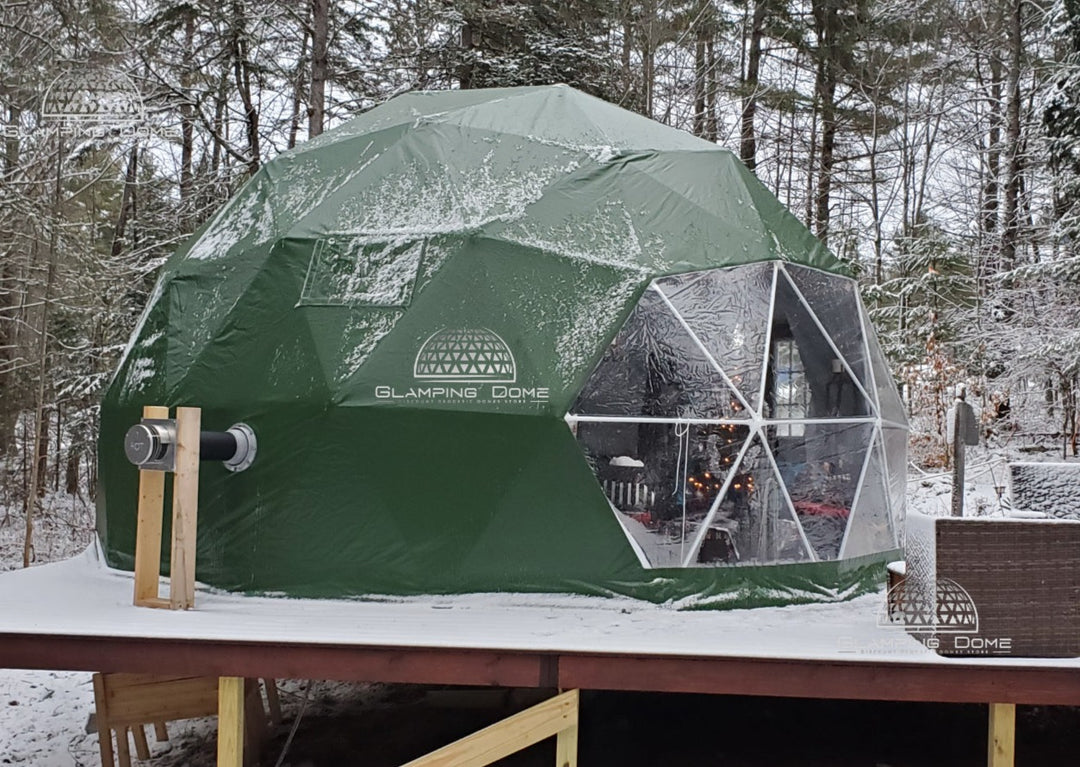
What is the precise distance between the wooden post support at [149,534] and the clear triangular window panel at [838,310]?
4760 mm

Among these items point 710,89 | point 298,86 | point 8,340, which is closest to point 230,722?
point 298,86

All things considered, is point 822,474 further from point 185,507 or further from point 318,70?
point 318,70

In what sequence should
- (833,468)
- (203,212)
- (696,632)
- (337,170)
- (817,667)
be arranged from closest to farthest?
(817,667) < (696,632) < (833,468) < (337,170) < (203,212)

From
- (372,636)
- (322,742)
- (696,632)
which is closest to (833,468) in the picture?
(696,632)

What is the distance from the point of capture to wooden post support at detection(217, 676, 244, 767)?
5.17 metres

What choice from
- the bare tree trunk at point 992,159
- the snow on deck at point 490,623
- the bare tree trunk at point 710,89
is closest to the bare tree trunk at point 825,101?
the bare tree trunk at point 710,89

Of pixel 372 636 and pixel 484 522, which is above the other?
pixel 484 522

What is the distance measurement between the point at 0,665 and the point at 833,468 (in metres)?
5.61

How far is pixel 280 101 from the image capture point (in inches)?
669

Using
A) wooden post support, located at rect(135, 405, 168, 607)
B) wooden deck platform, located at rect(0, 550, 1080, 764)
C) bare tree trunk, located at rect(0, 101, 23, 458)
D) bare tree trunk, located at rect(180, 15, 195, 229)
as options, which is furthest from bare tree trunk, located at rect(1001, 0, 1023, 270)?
bare tree trunk, located at rect(0, 101, 23, 458)

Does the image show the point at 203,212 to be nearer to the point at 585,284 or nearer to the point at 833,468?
the point at 585,284

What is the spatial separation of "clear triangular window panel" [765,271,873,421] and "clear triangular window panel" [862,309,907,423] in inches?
15.5

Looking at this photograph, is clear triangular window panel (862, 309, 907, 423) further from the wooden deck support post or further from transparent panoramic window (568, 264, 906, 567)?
the wooden deck support post

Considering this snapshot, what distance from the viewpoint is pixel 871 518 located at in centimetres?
712
